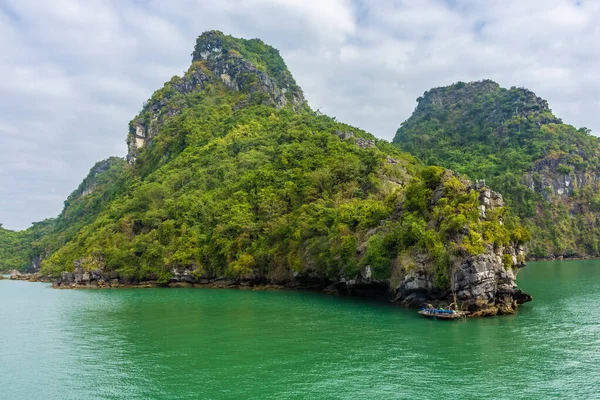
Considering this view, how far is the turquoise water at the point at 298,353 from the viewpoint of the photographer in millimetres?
20266

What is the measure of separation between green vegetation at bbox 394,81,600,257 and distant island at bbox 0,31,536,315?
1198 millimetres

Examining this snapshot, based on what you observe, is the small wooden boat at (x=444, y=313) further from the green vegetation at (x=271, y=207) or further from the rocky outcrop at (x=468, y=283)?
the green vegetation at (x=271, y=207)

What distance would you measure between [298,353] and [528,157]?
4879 inches

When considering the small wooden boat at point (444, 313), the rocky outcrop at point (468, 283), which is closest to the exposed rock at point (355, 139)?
the rocky outcrop at point (468, 283)

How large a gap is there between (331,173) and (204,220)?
23.4m

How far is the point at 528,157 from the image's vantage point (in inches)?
5034

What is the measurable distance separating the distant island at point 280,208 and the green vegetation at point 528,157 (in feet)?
3.93

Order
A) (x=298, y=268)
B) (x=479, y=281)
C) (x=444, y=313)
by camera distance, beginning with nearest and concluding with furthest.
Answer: (x=444, y=313), (x=479, y=281), (x=298, y=268)

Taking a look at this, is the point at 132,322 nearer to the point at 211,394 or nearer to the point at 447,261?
the point at 211,394

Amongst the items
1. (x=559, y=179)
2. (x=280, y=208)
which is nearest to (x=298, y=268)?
(x=280, y=208)

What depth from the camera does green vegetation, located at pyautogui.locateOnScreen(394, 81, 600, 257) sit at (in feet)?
381

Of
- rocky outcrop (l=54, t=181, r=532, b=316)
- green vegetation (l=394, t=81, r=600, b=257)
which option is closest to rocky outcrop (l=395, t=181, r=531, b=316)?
rocky outcrop (l=54, t=181, r=532, b=316)

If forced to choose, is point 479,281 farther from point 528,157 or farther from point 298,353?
point 528,157

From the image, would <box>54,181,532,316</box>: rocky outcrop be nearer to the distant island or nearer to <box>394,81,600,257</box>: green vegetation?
the distant island
